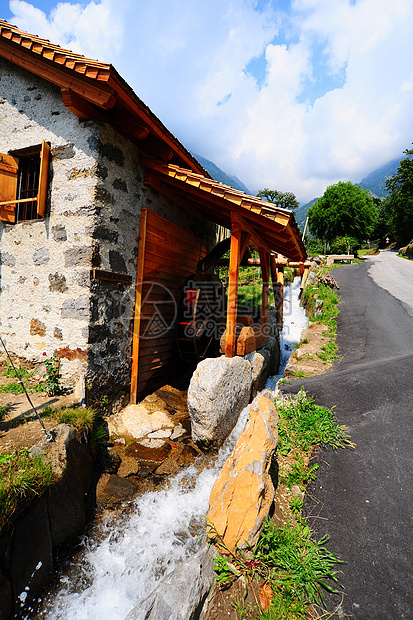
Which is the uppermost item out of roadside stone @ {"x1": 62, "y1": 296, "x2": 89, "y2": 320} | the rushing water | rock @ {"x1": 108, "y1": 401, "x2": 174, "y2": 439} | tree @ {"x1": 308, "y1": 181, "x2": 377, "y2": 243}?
tree @ {"x1": 308, "y1": 181, "x2": 377, "y2": 243}

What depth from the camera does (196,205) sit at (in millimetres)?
7004

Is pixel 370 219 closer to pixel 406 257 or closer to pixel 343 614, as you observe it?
pixel 406 257

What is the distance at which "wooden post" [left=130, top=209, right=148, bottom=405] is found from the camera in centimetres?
482

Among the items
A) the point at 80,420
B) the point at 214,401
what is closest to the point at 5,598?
the point at 80,420

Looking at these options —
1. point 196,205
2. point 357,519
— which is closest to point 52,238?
point 196,205

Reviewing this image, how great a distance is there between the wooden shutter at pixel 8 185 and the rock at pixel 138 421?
3.55 m

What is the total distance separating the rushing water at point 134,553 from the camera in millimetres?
2184

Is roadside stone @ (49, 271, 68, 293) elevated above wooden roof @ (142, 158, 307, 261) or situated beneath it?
situated beneath

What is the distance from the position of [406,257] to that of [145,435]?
1027 inches

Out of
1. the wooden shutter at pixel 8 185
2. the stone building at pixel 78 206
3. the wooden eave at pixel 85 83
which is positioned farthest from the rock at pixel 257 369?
the wooden shutter at pixel 8 185

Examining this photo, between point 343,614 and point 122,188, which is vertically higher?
point 122,188

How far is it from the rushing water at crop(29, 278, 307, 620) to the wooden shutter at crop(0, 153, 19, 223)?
456cm

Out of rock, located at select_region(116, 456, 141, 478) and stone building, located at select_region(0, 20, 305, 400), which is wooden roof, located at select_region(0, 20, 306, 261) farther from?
rock, located at select_region(116, 456, 141, 478)

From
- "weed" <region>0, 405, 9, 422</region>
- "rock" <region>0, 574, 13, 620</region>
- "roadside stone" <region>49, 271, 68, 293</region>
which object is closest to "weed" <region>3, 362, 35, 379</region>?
"weed" <region>0, 405, 9, 422</region>
